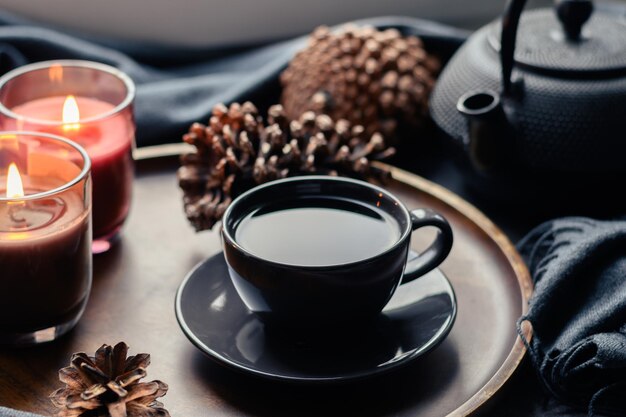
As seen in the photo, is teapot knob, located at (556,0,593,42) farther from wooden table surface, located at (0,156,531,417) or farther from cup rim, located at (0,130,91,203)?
cup rim, located at (0,130,91,203)

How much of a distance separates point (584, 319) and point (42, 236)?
45 cm

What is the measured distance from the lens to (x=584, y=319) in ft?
2.48

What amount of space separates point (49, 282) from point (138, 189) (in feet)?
0.97

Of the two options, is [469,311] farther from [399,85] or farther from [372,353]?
[399,85]

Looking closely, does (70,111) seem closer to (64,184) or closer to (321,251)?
(64,184)

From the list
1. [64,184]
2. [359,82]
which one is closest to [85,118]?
[64,184]

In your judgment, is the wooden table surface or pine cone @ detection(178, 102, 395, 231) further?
pine cone @ detection(178, 102, 395, 231)

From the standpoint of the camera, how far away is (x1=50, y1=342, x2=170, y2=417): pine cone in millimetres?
626

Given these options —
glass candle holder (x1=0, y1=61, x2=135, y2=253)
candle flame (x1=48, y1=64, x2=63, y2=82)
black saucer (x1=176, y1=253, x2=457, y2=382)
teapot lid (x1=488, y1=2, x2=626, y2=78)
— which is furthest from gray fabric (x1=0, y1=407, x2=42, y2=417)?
teapot lid (x1=488, y1=2, x2=626, y2=78)

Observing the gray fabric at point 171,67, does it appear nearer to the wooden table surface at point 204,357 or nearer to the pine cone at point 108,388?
the wooden table surface at point 204,357

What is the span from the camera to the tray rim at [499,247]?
0.67 metres

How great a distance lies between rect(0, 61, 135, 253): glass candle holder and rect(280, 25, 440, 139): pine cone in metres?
0.31

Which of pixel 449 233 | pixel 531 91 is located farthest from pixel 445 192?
pixel 449 233

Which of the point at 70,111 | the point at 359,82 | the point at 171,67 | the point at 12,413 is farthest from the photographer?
the point at 171,67
